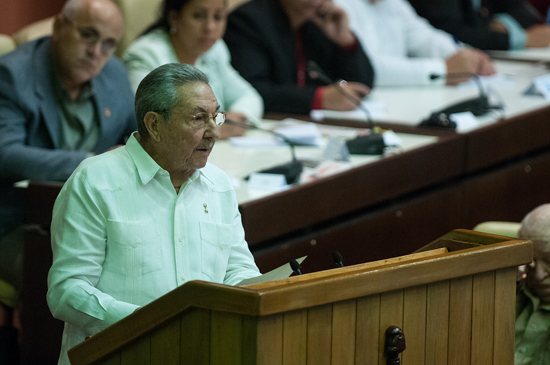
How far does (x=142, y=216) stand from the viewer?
4.95 ft

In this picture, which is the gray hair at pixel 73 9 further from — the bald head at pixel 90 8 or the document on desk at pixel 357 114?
the document on desk at pixel 357 114

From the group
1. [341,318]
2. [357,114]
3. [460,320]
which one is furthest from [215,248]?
[357,114]

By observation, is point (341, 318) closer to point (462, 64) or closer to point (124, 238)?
point (124, 238)

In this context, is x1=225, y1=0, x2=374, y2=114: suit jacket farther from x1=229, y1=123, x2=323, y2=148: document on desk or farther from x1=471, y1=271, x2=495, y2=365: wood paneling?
x1=471, y1=271, x2=495, y2=365: wood paneling

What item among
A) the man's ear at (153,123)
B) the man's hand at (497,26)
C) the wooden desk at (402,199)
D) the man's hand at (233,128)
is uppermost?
the man's ear at (153,123)

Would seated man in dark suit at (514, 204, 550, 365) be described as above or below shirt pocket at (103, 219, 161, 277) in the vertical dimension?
below

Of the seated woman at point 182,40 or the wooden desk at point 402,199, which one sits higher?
the seated woman at point 182,40

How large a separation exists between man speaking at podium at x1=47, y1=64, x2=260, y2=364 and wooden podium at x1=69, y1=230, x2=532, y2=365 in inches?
5.2

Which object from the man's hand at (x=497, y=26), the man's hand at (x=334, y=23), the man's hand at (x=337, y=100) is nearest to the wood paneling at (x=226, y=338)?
the man's hand at (x=337, y=100)

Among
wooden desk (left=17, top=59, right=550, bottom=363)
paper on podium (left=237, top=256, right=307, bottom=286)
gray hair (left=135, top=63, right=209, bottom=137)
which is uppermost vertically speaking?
gray hair (left=135, top=63, right=209, bottom=137)

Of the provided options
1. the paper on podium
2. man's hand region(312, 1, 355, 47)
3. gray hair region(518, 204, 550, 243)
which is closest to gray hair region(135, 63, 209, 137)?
the paper on podium

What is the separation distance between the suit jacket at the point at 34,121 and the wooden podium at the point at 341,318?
1.03 meters

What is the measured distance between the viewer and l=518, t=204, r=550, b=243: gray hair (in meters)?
1.89

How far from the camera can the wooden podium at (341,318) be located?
1222 millimetres
